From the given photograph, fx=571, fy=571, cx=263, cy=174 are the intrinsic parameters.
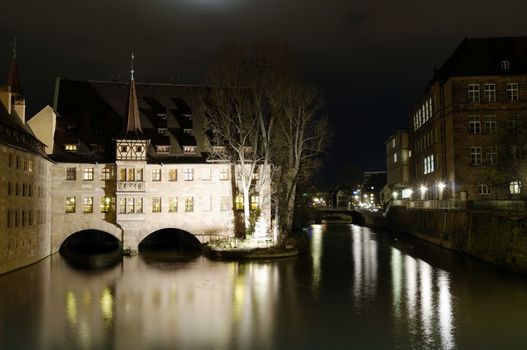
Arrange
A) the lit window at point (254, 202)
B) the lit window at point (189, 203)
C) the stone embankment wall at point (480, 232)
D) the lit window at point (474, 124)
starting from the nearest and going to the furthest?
the stone embankment wall at point (480, 232), the lit window at point (189, 203), the lit window at point (254, 202), the lit window at point (474, 124)

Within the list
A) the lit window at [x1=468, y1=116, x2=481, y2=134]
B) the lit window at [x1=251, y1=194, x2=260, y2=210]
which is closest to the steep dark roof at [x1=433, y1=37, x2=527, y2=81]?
the lit window at [x1=468, y1=116, x2=481, y2=134]

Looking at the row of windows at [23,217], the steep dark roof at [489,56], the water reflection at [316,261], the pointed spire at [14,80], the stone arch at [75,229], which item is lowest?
the water reflection at [316,261]

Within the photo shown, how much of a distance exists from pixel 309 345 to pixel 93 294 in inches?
575

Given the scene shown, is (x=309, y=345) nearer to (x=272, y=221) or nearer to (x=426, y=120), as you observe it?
(x=272, y=221)

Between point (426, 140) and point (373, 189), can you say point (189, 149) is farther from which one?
point (373, 189)

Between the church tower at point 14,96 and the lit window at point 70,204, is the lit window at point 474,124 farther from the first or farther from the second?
the church tower at point 14,96

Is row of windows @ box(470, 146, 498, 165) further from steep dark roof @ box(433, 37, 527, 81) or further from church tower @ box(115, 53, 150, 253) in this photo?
church tower @ box(115, 53, 150, 253)

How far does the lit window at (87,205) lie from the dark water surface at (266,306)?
6.52 metres

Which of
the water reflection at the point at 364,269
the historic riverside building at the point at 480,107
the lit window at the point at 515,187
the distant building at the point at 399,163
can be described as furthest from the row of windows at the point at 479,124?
the distant building at the point at 399,163

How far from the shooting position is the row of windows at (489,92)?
59125mm

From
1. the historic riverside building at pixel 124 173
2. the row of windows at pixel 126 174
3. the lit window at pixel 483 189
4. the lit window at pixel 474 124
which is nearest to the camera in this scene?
the historic riverside building at pixel 124 173

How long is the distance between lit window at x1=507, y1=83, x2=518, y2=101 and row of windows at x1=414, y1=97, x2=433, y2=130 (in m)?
11.8

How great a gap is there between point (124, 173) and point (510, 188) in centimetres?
3773

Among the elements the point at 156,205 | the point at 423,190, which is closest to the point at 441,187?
the point at 423,190
